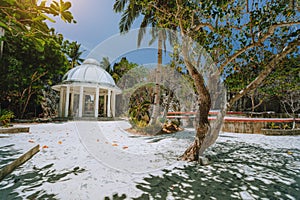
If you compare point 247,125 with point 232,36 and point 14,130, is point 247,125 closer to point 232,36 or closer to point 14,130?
point 232,36

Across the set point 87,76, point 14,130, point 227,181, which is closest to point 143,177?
point 227,181

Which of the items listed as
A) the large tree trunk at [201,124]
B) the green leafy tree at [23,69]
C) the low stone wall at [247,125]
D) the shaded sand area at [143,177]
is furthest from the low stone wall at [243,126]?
the green leafy tree at [23,69]

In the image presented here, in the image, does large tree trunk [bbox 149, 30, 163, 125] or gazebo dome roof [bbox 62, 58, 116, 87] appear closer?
large tree trunk [bbox 149, 30, 163, 125]

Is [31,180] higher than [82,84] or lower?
lower

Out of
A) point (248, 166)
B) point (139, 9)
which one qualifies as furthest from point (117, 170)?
point (139, 9)

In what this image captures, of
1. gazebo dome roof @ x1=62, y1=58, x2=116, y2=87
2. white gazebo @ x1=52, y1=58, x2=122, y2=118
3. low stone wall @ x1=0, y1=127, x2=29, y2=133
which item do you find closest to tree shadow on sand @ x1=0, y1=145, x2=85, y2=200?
low stone wall @ x1=0, y1=127, x2=29, y2=133

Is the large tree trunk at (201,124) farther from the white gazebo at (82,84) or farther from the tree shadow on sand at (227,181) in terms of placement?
the white gazebo at (82,84)

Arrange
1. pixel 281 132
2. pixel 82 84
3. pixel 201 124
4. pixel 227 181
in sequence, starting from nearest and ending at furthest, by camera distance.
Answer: pixel 227 181 < pixel 201 124 < pixel 281 132 < pixel 82 84

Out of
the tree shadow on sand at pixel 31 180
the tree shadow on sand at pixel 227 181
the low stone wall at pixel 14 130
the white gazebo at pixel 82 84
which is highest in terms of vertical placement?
the white gazebo at pixel 82 84

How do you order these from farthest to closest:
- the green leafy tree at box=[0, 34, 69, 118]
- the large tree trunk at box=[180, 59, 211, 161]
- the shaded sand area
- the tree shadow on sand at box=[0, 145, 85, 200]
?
the green leafy tree at box=[0, 34, 69, 118], the large tree trunk at box=[180, 59, 211, 161], the shaded sand area, the tree shadow on sand at box=[0, 145, 85, 200]

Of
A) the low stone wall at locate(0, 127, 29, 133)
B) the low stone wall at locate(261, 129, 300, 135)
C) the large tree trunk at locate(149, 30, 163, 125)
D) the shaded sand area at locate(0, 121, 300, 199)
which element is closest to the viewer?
the shaded sand area at locate(0, 121, 300, 199)

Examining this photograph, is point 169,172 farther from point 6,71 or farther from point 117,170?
point 6,71

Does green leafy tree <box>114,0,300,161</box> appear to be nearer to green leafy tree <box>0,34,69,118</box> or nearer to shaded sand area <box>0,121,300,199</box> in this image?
shaded sand area <box>0,121,300,199</box>

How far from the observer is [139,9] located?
9906 mm
